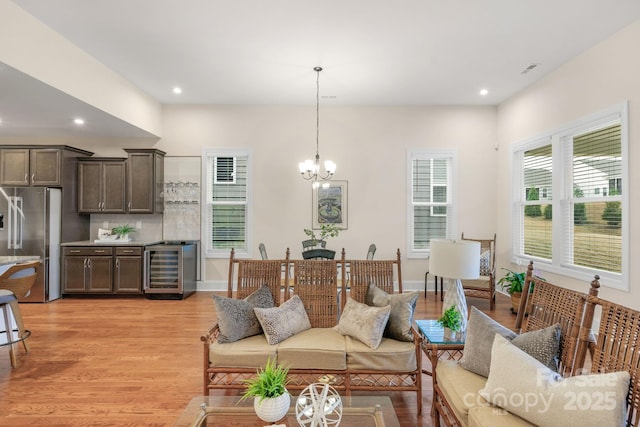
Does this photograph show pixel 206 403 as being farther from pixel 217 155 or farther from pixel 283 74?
pixel 217 155

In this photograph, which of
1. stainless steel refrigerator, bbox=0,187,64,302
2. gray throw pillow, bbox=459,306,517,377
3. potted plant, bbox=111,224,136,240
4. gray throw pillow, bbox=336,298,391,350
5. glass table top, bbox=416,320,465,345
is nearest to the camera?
gray throw pillow, bbox=459,306,517,377

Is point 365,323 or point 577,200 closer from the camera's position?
point 365,323

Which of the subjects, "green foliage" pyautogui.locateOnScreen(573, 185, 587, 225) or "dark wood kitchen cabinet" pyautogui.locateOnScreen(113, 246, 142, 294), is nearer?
"green foliage" pyautogui.locateOnScreen(573, 185, 587, 225)

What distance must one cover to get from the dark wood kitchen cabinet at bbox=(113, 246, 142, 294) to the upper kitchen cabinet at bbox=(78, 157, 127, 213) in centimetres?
79

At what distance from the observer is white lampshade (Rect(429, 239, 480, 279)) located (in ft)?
7.51

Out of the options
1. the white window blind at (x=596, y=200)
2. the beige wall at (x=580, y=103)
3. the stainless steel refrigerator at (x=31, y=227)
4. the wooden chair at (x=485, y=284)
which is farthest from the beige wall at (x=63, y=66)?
the white window blind at (x=596, y=200)

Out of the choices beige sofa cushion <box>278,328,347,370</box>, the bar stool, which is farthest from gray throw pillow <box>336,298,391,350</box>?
the bar stool

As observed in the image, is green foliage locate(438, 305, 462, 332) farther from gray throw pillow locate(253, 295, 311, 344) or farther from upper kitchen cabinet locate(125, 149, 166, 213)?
upper kitchen cabinet locate(125, 149, 166, 213)

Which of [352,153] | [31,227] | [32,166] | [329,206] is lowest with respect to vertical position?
[31,227]

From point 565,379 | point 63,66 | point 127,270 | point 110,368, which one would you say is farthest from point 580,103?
point 127,270

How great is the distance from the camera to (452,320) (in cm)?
227

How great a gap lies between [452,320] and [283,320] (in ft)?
4.06

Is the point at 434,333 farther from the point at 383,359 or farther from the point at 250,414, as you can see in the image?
the point at 250,414

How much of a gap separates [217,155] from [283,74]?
6.84 feet
